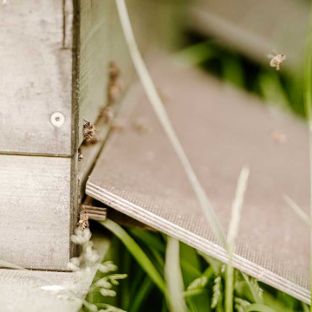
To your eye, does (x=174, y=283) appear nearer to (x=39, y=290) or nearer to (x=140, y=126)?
(x=39, y=290)

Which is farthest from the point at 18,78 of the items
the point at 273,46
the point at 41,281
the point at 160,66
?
the point at 273,46

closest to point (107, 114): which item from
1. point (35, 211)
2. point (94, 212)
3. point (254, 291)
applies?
point (94, 212)

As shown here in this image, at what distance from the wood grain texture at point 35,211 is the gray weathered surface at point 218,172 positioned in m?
0.13

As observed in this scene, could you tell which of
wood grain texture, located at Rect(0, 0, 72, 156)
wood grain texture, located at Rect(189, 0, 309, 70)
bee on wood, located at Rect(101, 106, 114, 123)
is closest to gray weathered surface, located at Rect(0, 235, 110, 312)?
wood grain texture, located at Rect(0, 0, 72, 156)

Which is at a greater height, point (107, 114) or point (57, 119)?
point (57, 119)

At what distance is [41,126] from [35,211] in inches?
7.6

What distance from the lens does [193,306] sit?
1811 millimetres

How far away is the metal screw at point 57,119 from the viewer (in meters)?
1.62

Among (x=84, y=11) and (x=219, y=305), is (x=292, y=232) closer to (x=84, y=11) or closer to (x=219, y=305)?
(x=219, y=305)

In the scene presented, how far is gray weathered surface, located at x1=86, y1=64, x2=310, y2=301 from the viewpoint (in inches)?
71.2

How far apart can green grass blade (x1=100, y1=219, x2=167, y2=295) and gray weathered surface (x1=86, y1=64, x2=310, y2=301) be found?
0.06 metres

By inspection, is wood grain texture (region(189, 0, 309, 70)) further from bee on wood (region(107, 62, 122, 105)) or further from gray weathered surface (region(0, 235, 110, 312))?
gray weathered surface (region(0, 235, 110, 312))

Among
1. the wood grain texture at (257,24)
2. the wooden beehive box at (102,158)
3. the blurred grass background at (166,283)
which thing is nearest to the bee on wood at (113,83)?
the wooden beehive box at (102,158)

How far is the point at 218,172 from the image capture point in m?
2.31
